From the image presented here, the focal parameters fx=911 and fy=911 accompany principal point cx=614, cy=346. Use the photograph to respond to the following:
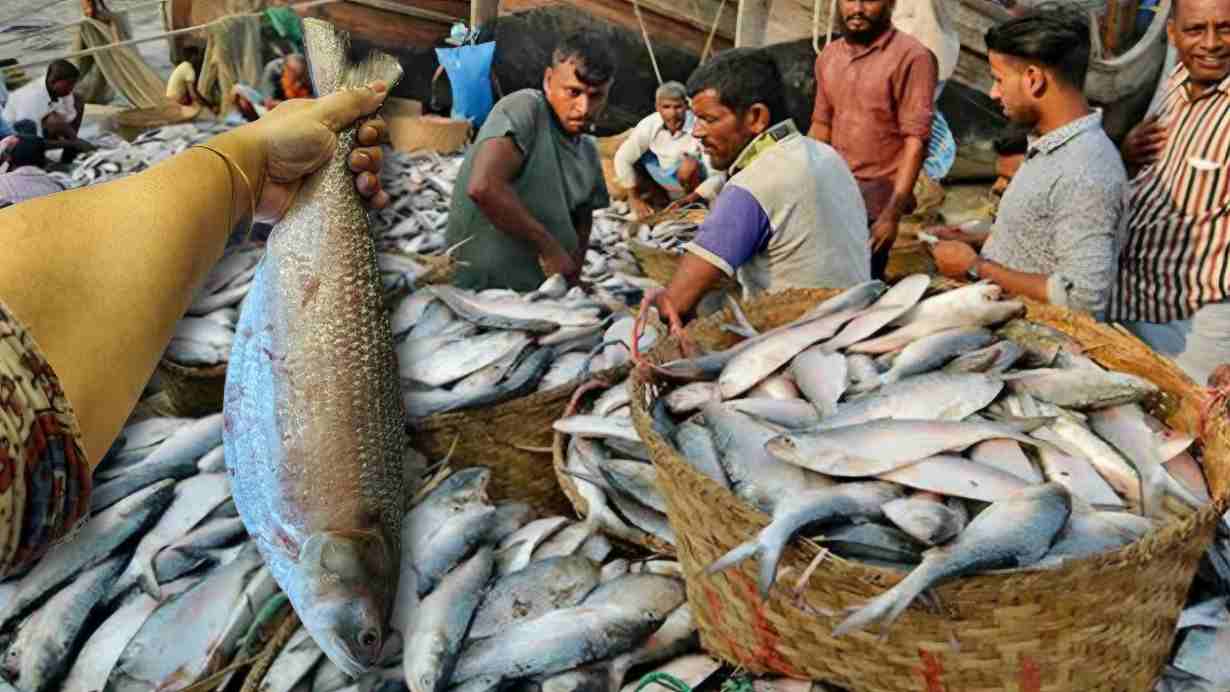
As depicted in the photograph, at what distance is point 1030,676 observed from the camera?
4.71 feet

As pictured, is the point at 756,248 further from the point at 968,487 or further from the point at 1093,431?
the point at 968,487

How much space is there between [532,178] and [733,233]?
4.62ft

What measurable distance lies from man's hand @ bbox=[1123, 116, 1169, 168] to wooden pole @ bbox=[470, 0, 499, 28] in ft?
16.9

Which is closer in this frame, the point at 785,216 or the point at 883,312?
the point at 883,312

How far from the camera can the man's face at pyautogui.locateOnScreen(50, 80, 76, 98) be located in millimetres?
6078

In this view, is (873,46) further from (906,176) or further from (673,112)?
(673,112)

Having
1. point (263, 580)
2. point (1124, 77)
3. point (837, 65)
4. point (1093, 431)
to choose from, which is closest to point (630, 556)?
point (263, 580)

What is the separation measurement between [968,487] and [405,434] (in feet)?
4.46

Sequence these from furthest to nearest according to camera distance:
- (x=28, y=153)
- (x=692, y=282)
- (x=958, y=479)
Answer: (x=28, y=153) < (x=692, y=282) < (x=958, y=479)

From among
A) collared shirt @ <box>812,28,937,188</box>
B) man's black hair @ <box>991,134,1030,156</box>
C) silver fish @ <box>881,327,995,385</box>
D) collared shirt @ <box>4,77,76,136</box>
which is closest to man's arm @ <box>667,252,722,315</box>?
silver fish @ <box>881,327,995,385</box>

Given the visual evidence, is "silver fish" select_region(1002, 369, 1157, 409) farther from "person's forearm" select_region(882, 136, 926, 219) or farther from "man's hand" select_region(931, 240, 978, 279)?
"person's forearm" select_region(882, 136, 926, 219)

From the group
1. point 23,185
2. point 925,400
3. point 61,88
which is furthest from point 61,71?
point 925,400

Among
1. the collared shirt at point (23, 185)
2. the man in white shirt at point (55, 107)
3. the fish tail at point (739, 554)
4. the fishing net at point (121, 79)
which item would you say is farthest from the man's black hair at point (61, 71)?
the fish tail at point (739, 554)

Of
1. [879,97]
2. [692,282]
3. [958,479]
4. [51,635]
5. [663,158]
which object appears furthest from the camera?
[663,158]
